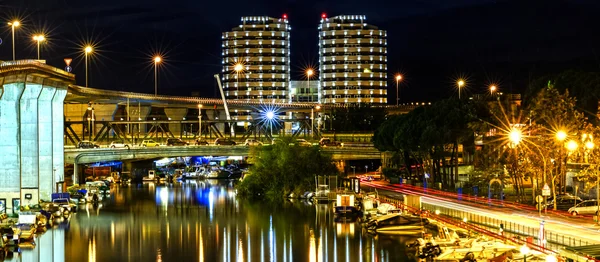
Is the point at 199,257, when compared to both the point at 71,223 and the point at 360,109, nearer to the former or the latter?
the point at 71,223

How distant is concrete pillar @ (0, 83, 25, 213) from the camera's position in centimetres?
8388

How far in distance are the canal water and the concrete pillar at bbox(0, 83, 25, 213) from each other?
7010 millimetres

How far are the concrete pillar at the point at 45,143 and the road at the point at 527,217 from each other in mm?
36783

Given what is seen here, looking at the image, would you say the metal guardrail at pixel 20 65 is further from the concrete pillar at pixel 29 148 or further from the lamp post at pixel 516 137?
the lamp post at pixel 516 137

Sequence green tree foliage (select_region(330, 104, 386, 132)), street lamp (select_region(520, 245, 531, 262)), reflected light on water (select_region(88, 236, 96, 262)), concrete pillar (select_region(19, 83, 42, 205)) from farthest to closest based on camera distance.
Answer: green tree foliage (select_region(330, 104, 386, 132)), concrete pillar (select_region(19, 83, 42, 205)), reflected light on water (select_region(88, 236, 96, 262)), street lamp (select_region(520, 245, 531, 262))

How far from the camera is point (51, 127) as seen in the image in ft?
294

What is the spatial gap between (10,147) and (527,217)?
48.8m

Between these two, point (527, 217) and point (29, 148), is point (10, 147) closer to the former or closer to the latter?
point (29, 148)

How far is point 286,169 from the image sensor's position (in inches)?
3944

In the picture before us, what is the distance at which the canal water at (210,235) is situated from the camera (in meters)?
57.9

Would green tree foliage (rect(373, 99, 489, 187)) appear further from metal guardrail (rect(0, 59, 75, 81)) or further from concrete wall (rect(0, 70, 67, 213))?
metal guardrail (rect(0, 59, 75, 81))

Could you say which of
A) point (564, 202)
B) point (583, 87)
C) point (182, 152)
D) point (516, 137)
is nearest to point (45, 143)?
point (182, 152)

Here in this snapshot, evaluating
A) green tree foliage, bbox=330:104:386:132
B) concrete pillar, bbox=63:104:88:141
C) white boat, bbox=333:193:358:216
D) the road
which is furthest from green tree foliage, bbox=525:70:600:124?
green tree foliage, bbox=330:104:386:132

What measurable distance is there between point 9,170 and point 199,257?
3406 cm
